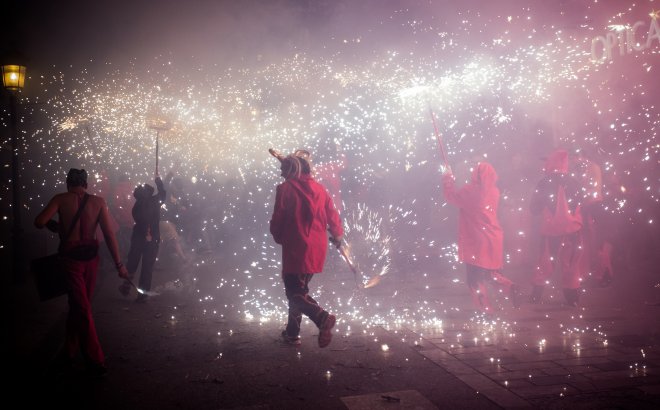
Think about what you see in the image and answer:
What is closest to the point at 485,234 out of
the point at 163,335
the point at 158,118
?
the point at 163,335

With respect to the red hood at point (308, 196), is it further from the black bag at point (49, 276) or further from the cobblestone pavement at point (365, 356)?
the black bag at point (49, 276)

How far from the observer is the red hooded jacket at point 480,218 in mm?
6281

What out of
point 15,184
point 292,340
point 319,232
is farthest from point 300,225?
point 15,184

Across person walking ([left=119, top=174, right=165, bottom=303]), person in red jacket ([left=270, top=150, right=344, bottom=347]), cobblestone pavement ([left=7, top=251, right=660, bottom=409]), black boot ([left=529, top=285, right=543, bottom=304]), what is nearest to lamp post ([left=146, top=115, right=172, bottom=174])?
person walking ([left=119, top=174, right=165, bottom=303])

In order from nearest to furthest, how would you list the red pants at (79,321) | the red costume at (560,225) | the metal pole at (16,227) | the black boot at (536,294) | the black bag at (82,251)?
1. the red pants at (79,321)
2. the black bag at (82,251)
3. the red costume at (560,225)
4. the black boot at (536,294)
5. the metal pole at (16,227)

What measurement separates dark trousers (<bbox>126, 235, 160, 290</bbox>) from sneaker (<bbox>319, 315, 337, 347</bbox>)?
398 cm

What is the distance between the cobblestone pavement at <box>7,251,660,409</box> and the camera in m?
3.38

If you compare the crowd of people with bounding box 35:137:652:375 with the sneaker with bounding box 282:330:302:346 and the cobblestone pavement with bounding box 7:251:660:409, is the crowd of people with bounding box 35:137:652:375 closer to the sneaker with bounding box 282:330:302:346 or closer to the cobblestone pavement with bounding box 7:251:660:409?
the sneaker with bounding box 282:330:302:346

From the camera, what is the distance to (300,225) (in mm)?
4645

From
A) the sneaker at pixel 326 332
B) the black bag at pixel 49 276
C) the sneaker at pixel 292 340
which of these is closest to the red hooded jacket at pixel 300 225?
the sneaker at pixel 326 332

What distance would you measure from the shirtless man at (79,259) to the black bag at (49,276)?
7 centimetres

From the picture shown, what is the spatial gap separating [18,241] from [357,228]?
6.89m

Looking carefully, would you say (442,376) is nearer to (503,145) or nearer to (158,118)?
(503,145)

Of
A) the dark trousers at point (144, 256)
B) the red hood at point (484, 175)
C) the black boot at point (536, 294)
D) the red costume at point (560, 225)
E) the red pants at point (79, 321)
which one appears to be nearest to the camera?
the red pants at point (79, 321)
